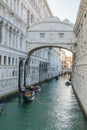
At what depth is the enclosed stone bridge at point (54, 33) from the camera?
21.1 m

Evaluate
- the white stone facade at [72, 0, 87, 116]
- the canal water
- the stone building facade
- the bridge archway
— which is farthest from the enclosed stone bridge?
the canal water

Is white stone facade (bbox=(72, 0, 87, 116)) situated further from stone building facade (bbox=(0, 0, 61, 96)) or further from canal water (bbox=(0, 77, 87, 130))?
stone building facade (bbox=(0, 0, 61, 96))

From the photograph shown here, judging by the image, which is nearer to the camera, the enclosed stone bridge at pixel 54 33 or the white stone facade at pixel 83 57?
the white stone facade at pixel 83 57

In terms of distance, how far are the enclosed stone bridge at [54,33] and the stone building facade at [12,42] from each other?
1.18 meters

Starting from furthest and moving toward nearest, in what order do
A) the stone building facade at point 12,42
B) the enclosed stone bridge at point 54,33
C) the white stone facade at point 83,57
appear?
the enclosed stone bridge at point 54,33
the stone building facade at point 12,42
the white stone facade at point 83,57

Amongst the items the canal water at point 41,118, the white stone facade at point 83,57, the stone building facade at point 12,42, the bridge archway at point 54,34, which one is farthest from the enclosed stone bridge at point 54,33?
the canal water at point 41,118

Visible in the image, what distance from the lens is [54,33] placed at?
2122 cm

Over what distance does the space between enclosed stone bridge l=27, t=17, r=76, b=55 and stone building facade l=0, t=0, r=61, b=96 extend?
118 cm

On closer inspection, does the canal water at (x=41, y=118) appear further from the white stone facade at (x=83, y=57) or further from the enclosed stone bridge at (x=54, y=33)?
the enclosed stone bridge at (x=54, y=33)

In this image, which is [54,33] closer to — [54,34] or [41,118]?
[54,34]

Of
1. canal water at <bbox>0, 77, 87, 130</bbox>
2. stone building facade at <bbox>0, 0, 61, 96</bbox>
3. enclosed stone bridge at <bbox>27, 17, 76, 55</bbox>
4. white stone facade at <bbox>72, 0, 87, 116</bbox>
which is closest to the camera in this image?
canal water at <bbox>0, 77, 87, 130</bbox>

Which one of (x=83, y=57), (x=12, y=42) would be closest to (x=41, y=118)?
(x=83, y=57)

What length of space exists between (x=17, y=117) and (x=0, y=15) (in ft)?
19.4

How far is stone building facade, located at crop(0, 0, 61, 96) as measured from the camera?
1559 cm
